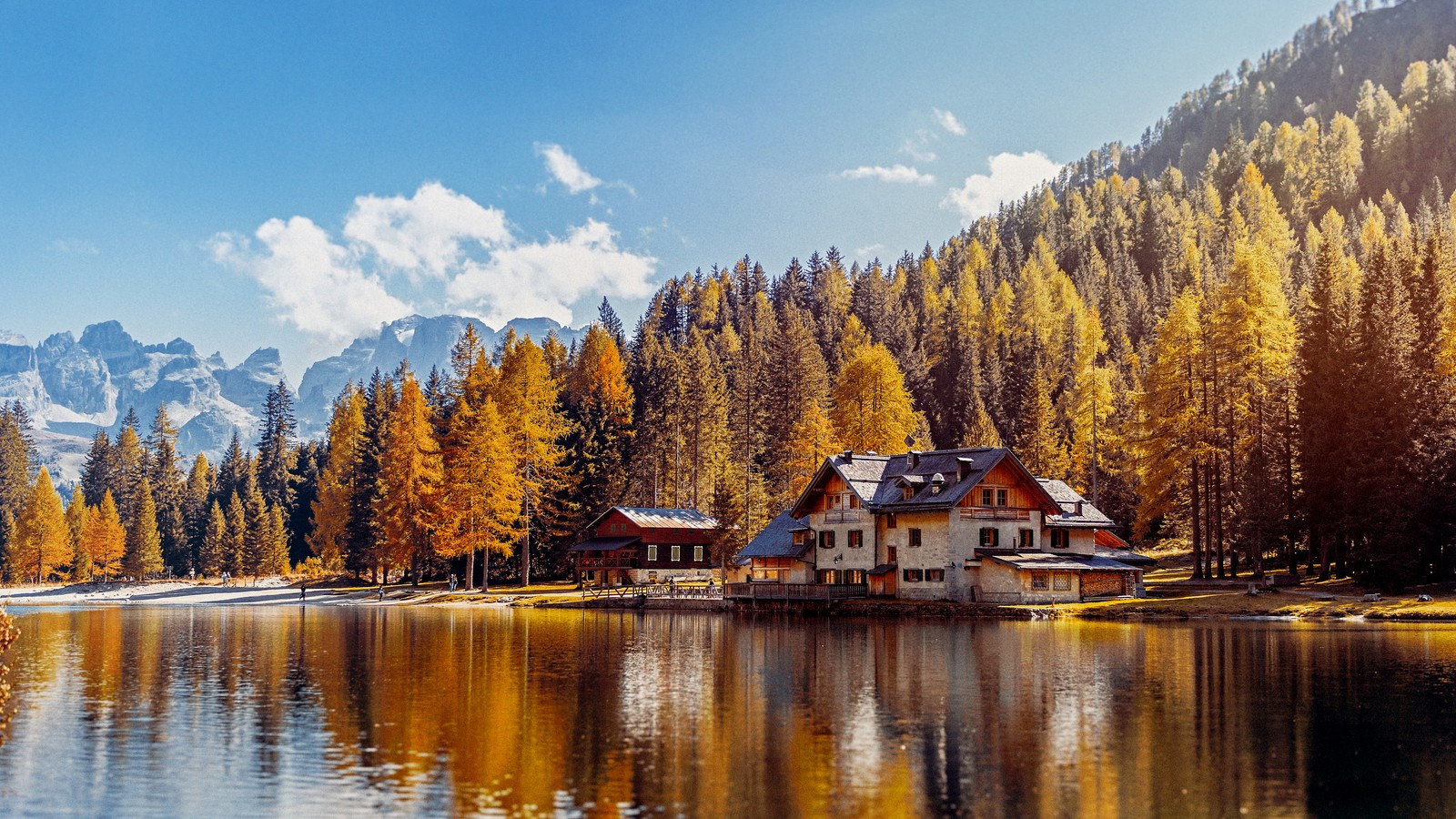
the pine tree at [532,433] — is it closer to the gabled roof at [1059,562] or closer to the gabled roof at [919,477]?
the gabled roof at [919,477]

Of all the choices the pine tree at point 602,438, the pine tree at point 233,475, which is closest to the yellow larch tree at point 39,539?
the pine tree at point 233,475

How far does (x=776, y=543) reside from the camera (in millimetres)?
88688

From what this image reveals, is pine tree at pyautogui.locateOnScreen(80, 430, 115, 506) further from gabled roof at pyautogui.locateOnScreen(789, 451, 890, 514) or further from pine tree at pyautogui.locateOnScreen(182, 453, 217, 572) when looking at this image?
gabled roof at pyautogui.locateOnScreen(789, 451, 890, 514)

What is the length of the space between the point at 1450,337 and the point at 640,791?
6862 centimetres

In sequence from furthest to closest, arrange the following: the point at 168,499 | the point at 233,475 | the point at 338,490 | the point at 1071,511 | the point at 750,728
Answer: the point at 233,475 < the point at 168,499 < the point at 338,490 < the point at 1071,511 < the point at 750,728

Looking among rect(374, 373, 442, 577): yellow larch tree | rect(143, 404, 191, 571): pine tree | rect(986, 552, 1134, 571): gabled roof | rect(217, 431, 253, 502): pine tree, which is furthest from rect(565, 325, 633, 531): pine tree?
rect(217, 431, 253, 502): pine tree

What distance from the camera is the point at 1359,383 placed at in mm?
72312

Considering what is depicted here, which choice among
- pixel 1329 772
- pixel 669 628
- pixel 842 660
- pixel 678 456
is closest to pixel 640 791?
pixel 1329 772

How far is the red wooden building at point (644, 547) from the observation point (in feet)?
333

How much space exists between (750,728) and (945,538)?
166 ft

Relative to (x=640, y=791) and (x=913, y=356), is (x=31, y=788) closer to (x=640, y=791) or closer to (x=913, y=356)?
(x=640, y=791)

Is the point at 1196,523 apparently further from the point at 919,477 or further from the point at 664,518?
the point at 664,518

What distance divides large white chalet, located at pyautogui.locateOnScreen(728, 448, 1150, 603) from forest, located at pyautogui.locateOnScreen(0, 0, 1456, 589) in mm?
7401

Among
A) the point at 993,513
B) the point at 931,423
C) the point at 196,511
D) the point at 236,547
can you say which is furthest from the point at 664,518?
the point at 196,511
